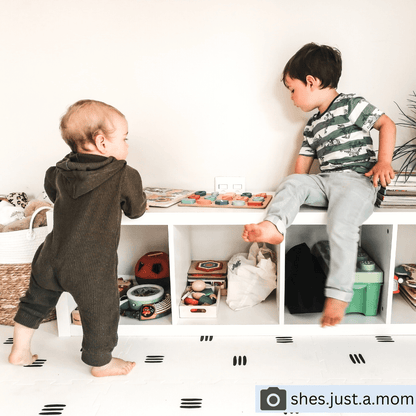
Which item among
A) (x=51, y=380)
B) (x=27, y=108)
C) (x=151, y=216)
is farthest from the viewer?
(x=27, y=108)

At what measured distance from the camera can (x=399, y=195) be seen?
4.04 ft

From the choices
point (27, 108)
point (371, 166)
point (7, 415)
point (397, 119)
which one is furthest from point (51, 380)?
point (397, 119)

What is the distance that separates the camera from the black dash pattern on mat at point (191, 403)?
3.18 ft

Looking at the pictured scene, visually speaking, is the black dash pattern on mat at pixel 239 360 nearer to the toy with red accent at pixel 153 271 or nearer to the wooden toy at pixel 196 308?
the wooden toy at pixel 196 308

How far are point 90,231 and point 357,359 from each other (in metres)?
0.83

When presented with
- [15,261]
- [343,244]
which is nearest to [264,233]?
[343,244]

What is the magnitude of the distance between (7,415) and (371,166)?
1249 mm

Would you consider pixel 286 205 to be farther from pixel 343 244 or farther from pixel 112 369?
pixel 112 369

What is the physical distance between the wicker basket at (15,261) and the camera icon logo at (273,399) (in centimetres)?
85

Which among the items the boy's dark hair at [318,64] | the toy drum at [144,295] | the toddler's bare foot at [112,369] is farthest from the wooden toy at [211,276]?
the boy's dark hair at [318,64]

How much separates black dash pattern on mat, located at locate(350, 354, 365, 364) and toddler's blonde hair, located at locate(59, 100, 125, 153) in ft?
3.07

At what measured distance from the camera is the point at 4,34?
1565 mm

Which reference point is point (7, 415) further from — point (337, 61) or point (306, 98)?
point (337, 61)

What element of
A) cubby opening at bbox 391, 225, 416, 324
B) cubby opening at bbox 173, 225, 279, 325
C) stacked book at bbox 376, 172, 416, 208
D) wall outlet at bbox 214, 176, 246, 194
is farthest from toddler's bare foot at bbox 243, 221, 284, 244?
cubby opening at bbox 391, 225, 416, 324
